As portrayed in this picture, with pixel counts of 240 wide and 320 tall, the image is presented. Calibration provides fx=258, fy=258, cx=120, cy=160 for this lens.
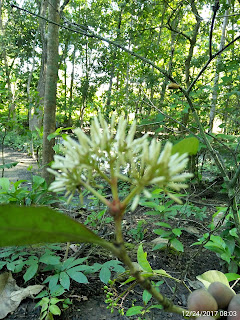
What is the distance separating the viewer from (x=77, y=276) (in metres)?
1.43

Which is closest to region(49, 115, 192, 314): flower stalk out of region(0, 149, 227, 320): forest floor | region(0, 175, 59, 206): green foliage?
region(0, 149, 227, 320): forest floor

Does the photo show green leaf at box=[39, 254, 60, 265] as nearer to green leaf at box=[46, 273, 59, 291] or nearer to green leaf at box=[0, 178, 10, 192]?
green leaf at box=[46, 273, 59, 291]

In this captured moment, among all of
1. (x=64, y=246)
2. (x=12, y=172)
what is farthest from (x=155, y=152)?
(x=12, y=172)

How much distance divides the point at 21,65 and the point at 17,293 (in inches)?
619

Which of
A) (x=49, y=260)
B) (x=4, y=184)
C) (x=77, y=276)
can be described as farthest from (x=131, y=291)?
(x=4, y=184)

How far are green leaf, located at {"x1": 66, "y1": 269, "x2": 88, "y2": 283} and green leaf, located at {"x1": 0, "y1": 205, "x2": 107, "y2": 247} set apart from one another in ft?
3.97

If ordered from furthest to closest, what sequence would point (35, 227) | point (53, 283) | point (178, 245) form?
point (178, 245) < point (53, 283) < point (35, 227)

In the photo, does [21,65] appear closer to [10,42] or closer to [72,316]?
[10,42]

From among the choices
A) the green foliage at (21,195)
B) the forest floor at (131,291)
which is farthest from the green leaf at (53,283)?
the green foliage at (21,195)

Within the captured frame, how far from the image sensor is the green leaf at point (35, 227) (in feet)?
0.95

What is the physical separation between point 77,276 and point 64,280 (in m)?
0.07

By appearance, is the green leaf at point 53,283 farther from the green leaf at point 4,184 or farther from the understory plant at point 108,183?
the understory plant at point 108,183

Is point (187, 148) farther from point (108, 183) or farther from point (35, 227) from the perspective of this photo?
Result: point (35, 227)

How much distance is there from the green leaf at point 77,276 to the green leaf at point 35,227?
121 centimetres
